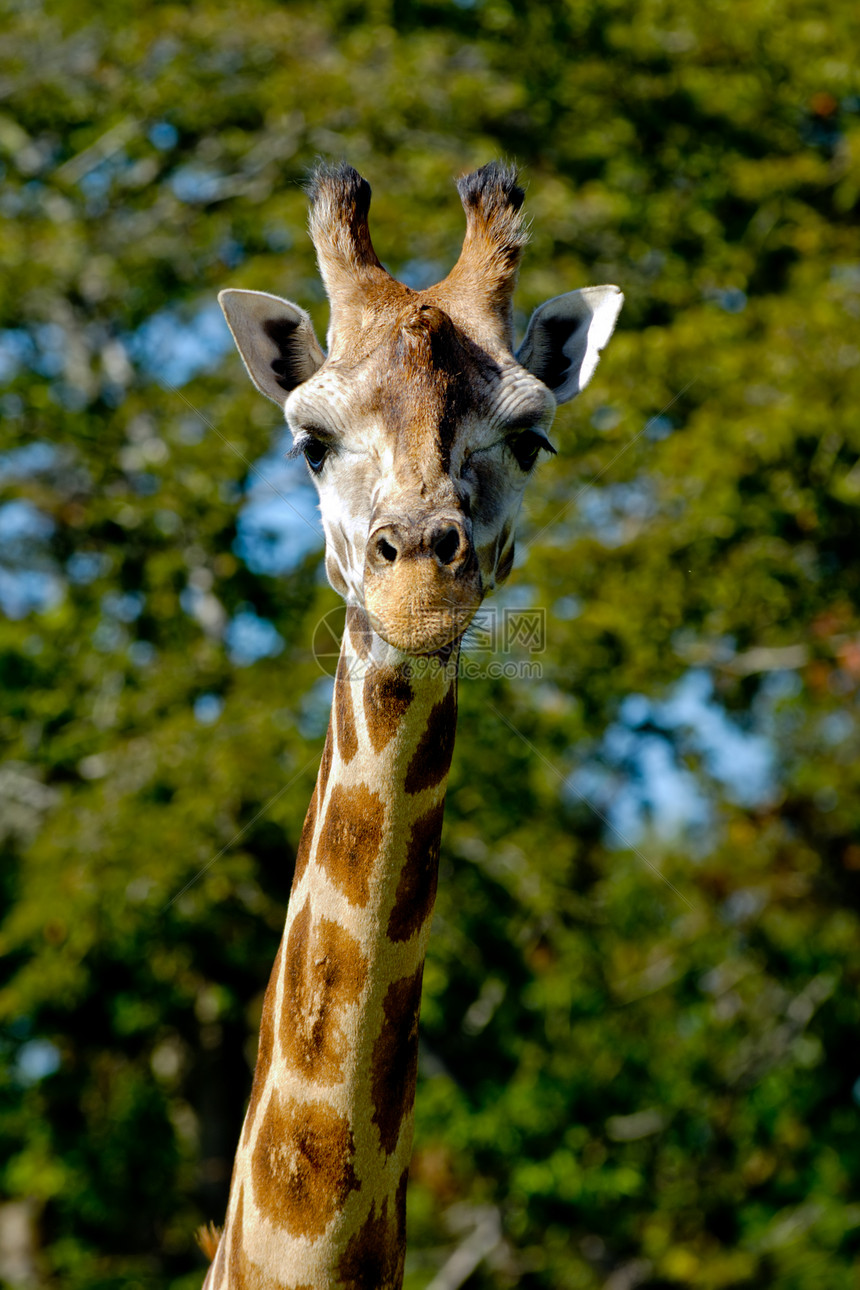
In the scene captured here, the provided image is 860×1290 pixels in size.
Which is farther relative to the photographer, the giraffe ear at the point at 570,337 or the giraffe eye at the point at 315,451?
the giraffe ear at the point at 570,337

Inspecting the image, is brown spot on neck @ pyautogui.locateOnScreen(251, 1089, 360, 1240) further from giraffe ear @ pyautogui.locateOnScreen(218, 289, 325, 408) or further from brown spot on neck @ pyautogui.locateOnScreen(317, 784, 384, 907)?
giraffe ear @ pyautogui.locateOnScreen(218, 289, 325, 408)

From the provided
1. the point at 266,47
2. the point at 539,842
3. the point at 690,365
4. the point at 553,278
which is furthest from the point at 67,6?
the point at 539,842

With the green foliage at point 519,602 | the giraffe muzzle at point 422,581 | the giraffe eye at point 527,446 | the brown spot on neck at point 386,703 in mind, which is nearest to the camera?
the giraffe muzzle at point 422,581

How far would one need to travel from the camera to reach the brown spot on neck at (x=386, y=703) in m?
2.73

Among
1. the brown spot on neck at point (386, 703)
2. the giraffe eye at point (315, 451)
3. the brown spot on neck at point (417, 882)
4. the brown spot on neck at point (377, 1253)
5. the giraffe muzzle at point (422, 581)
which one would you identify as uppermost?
the giraffe muzzle at point (422, 581)

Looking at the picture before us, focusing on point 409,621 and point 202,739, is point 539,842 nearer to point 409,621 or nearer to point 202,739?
point 202,739

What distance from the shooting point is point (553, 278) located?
8.98 m

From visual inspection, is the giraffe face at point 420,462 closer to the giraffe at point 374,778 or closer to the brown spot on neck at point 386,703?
the giraffe at point 374,778

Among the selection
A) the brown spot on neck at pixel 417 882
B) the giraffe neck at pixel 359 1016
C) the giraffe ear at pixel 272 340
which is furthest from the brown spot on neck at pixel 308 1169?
the giraffe ear at pixel 272 340

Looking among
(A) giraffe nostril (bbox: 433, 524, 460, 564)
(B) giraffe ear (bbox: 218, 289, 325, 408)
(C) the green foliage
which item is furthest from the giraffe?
(C) the green foliage

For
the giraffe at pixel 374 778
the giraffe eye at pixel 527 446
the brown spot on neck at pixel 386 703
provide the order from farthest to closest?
the giraffe eye at pixel 527 446 < the brown spot on neck at pixel 386 703 < the giraffe at pixel 374 778

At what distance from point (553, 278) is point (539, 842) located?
412 cm

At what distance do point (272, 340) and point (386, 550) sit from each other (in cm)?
122

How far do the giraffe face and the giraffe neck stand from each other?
24cm
